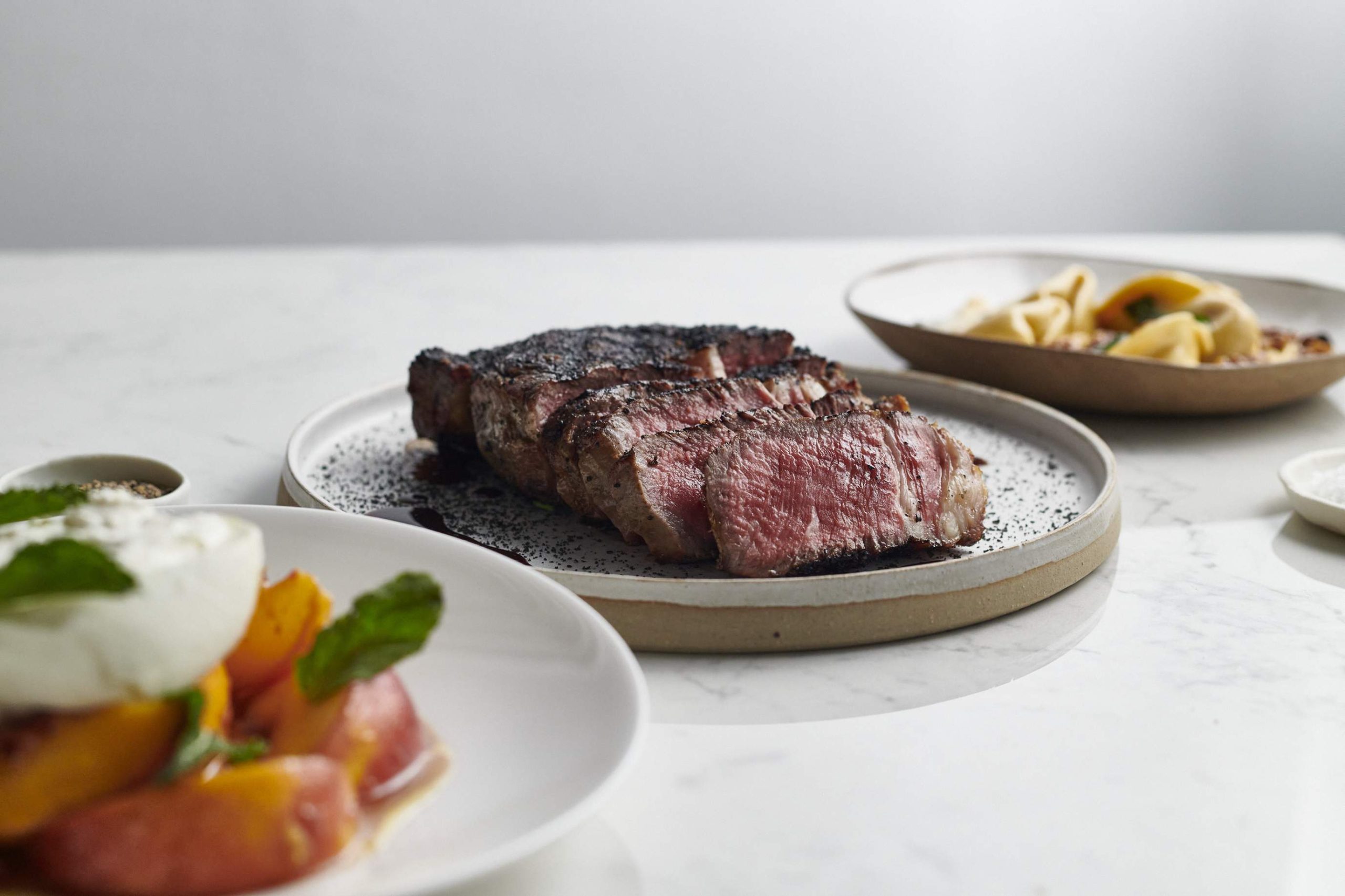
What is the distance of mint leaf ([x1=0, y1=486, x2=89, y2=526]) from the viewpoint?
1264mm

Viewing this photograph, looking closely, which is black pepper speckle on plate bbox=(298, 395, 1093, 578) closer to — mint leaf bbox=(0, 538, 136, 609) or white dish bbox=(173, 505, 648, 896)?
white dish bbox=(173, 505, 648, 896)

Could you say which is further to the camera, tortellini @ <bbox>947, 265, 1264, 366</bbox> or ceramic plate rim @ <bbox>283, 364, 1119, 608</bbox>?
tortellini @ <bbox>947, 265, 1264, 366</bbox>

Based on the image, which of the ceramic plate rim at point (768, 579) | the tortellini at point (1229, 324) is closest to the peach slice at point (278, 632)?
the ceramic plate rim at point (768, 579)

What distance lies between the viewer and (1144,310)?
3.11 m

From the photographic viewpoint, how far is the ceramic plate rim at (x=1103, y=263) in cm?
257

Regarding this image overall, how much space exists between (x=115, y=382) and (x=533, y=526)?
58.1 inches

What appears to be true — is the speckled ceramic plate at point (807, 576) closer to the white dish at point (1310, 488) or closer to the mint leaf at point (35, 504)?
the white dish at point (1310, 488)

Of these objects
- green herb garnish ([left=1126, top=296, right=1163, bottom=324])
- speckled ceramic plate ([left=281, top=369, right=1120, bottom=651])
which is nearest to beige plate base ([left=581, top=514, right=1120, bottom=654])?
speckled ceramic plate ([left=281, top=369, right=1120, bottom=651])

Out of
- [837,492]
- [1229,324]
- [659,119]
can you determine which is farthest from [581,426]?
[659,119]

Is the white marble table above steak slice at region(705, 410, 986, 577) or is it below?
below

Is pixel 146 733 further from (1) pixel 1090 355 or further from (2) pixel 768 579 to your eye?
(1) pixel 1090 355

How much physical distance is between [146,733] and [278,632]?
9.1 inches

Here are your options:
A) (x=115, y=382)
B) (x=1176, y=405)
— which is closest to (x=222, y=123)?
(x=115, y=382)

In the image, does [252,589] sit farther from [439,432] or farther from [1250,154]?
[1250,154]
